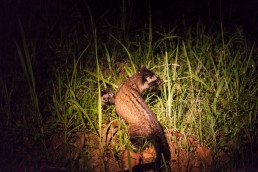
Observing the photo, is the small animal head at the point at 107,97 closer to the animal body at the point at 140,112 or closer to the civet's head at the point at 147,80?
the animal body at the point at 140,112

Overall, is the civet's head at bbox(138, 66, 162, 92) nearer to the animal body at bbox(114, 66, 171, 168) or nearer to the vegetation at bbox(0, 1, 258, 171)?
the animal body at bbox(114, 66, 171, 168)

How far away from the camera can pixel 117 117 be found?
446cm

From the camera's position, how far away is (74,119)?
4297 mm

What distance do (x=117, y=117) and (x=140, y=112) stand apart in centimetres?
66

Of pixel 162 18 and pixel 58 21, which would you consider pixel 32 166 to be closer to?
pixel 58 21

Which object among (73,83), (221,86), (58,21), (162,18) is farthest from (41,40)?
(221,86)

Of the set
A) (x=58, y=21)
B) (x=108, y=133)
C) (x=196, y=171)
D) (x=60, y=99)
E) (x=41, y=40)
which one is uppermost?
(x=58, y=21)

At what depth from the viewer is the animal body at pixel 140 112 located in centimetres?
367

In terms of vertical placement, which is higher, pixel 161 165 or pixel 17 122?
pixel 17 122

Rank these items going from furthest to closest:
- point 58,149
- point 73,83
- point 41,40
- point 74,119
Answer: point 41,40 < point 73,83 < point 74,119 < point 58,149

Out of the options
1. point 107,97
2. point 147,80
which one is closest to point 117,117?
point 107,97

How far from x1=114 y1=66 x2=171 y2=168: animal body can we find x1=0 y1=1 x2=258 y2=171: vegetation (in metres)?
0.19

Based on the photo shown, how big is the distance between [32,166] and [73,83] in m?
1.38

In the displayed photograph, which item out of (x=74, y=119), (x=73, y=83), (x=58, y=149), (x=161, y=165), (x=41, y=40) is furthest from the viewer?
(x=41, y=40)
